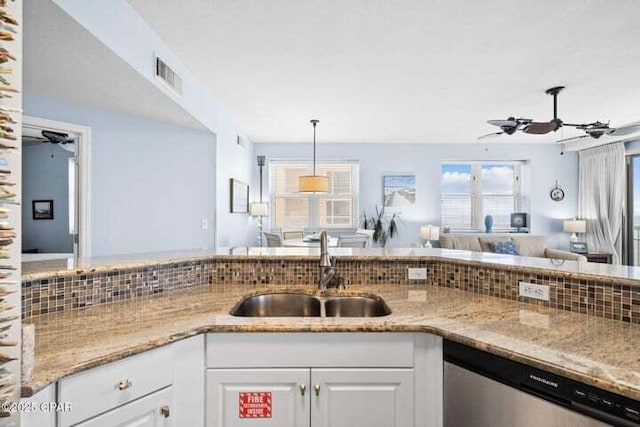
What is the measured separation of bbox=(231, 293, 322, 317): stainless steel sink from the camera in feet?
5.69

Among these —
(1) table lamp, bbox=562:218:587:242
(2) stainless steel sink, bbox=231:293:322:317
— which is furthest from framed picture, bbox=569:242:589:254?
(2) stainless steel sink, bbox=231:293:322:317

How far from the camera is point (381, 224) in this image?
6.18 metres

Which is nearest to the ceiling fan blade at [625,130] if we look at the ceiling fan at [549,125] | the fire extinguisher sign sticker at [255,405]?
the ceiling fan at [549,125]

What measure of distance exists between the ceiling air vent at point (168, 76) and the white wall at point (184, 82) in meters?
0.05

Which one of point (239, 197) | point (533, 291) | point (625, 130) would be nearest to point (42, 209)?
point (239, 197)

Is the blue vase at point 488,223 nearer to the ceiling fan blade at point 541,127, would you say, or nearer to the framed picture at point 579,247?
the framed picture at point 579,247

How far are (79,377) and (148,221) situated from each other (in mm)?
2804

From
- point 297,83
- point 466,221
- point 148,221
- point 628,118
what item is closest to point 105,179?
point 148,221

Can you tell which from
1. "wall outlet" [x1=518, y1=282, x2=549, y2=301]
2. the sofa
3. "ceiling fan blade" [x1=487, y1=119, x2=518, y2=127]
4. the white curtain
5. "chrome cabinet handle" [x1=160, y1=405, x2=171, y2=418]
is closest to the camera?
"chrome cabinet handle" [x1=160, y1=405, x2=171, y2=418]

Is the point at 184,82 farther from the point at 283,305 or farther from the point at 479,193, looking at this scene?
the point at 479,193

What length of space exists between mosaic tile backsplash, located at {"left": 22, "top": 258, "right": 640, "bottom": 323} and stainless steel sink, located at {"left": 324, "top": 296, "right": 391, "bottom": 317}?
225mm

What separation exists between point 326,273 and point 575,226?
5682 millimetres

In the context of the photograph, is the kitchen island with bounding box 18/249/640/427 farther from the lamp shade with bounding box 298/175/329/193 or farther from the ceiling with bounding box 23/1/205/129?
the lamp shade with bounding box 298/175/329/193

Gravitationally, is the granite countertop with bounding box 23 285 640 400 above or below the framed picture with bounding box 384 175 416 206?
below
